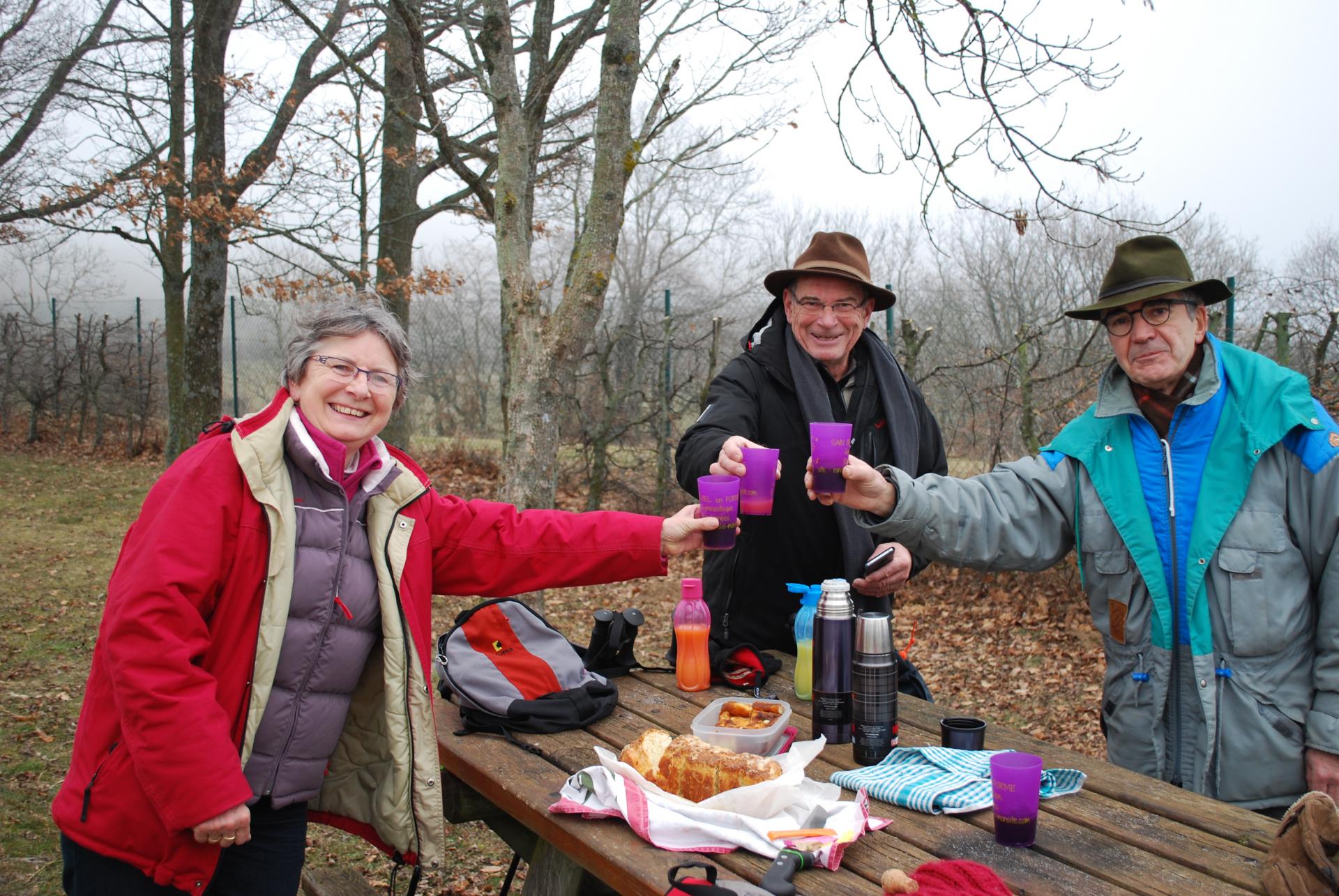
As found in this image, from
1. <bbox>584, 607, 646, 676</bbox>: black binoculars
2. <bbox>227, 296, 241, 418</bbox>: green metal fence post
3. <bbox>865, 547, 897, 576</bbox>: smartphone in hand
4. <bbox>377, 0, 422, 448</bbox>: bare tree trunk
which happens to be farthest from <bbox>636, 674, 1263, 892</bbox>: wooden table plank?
<bbox>227, 296, 241, 418</bbox>: green metal fence post

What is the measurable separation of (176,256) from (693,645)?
45.8 ft

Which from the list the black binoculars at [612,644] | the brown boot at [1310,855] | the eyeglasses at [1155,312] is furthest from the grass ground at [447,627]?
the eyeglasses at [1155,312]

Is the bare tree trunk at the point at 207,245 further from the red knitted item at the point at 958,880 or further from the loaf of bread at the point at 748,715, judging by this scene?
the red knitted item at the point at 958,880

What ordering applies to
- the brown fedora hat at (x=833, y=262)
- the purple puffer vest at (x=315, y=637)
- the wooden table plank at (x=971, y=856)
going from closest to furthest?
the wooden table plank at (x=971, y=856) → the purple puffer vest at (x=315, y=637) → the brown fedora hat at (x=833, y=262)

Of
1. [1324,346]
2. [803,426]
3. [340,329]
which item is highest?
[1324,346]

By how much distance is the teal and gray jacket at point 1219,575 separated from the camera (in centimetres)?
235

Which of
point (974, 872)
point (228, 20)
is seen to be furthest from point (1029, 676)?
point (228, 20)

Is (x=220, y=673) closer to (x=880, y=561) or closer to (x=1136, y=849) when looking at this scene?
(x=880, y=561)

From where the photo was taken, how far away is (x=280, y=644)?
216cm

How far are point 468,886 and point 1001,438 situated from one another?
6.28 meters

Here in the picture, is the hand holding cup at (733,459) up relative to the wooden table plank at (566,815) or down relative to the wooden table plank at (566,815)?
up

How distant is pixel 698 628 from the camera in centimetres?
297

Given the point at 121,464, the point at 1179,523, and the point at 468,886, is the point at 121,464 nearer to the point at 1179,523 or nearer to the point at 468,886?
the point at 468,886

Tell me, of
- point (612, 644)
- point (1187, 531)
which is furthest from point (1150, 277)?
point (612, 644)
